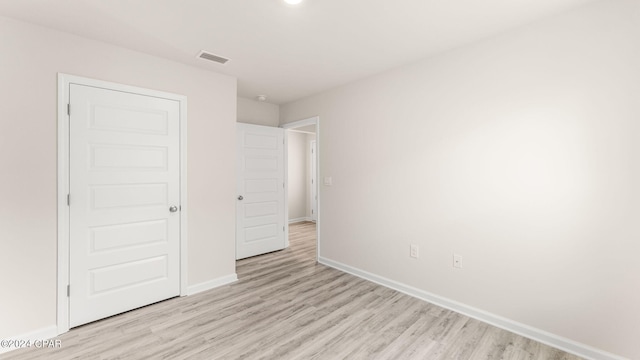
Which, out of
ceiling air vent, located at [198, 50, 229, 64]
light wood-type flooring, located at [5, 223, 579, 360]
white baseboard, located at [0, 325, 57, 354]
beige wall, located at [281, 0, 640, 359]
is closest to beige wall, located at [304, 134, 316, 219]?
beige wall, located at [281, 0, 640, 359]

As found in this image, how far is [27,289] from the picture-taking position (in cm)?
209

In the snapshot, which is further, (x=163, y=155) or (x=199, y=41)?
(x=163, y=155)

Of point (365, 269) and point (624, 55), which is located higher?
point (624, 55)

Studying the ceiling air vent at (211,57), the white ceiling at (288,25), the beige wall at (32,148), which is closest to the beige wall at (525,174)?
the white ceiling at (288,25)

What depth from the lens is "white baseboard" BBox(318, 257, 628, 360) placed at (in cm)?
193

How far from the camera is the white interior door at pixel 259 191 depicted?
4098mm

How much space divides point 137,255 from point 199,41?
206 cm

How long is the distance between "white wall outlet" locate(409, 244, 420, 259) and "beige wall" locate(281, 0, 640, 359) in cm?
6

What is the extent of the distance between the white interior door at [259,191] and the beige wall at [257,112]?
0.20 m

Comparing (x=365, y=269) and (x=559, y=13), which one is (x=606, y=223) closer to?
(x=559, y=13)

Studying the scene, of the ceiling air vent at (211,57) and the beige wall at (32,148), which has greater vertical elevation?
the ceiling air vent at (211,57)

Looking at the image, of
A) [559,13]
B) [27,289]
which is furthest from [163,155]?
[559,13]

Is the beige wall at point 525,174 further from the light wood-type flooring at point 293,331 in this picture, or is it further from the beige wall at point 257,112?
the beige wall at point 257,112

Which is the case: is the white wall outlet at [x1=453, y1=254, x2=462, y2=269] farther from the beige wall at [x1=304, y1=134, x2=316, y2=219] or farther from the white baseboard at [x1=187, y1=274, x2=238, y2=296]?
the beige wall at [x1=304, y1=134, x2=316, y2=219]
